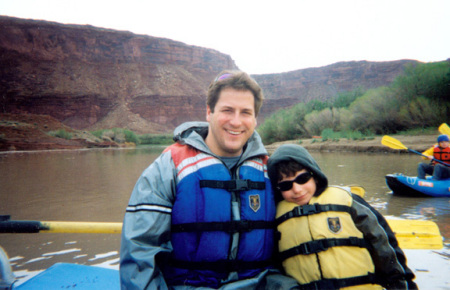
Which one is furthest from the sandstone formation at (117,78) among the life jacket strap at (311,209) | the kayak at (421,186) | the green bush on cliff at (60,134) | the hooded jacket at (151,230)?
the life jacket strap at (311,209)

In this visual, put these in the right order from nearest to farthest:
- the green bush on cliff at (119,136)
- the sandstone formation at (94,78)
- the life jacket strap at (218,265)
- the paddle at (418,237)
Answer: the life jacket strap at (218,265) → the paddle at (418,237) → the green bush on cliff at (119,136) → the sandstone formation at (94,78)

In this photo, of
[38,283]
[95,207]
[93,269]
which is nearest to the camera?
[38,283]

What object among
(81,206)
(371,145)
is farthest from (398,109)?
(81,206)

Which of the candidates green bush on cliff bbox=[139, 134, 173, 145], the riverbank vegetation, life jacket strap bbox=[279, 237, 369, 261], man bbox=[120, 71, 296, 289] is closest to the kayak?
life jacket strap bbox=[279, 237, 369, 261]

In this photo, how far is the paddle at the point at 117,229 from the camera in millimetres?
2199

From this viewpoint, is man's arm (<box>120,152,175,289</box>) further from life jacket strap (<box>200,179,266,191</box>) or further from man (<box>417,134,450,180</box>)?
man (<box>417,134,450,180</box>)

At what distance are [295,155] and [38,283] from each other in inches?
83.4

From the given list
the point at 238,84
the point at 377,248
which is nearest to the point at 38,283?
the point at 238,84

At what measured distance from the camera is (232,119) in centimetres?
191

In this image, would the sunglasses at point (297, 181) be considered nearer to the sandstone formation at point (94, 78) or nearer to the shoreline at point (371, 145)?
the shoreline at point (371, 145)

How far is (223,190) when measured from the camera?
1.79 meters

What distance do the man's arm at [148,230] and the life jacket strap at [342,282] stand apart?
87 cm

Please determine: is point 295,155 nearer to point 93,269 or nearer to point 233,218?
point 233,218

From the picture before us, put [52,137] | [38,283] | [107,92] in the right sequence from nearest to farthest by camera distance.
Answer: [38,283] → [52,137] → [107,92]
